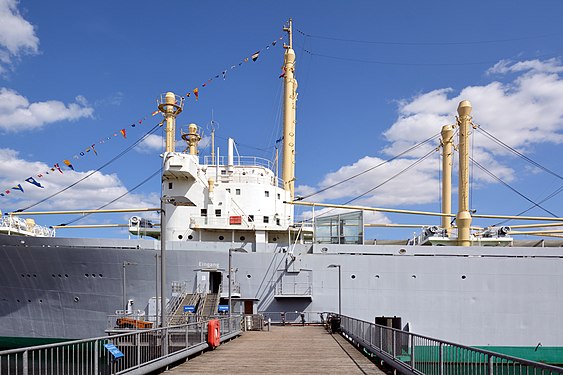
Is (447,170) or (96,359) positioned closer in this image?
(96,359)

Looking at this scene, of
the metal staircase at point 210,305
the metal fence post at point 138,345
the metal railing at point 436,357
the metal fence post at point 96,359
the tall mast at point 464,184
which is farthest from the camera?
the tall mast at point 464,184

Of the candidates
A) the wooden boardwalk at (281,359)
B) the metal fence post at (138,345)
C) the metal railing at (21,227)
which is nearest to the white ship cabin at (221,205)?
the metal railing at (21,227)

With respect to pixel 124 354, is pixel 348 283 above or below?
below

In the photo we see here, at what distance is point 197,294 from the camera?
91.5 ft

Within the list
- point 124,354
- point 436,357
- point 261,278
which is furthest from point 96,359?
point 261,278

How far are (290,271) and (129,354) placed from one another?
20339 mm

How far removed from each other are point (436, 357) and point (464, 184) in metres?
25.4

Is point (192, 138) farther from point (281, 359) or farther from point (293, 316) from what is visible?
point (281, 359)

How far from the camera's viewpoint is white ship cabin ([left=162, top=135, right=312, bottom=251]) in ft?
105

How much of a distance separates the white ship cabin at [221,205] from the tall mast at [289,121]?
1953mm

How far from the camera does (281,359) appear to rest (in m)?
13.3

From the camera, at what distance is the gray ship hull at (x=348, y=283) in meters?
28.5

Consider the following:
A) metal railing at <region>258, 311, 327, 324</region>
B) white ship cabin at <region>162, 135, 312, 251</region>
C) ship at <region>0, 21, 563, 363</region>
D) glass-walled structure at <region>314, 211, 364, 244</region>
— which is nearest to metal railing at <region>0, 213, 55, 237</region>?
ship at <region>0, 21, 563, 363</region>

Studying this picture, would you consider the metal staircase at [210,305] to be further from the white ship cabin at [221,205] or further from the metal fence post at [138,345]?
the metal fence post at [138,345]
